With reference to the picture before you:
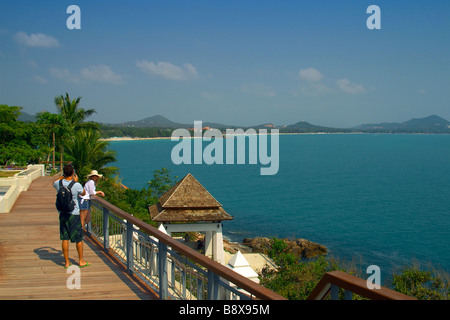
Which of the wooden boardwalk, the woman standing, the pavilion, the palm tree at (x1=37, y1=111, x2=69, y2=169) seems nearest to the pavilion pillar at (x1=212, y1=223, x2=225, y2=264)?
the pavilion

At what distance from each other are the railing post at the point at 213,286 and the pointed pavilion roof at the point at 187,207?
14.1m

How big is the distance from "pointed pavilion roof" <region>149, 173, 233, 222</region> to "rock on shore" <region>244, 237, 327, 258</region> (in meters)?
12.7

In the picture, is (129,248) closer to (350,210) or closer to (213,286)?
(213,286)

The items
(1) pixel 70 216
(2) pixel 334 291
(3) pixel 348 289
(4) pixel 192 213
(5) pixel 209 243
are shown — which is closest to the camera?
(3) pixel 348 289

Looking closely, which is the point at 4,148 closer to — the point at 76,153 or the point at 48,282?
the point at 76,153

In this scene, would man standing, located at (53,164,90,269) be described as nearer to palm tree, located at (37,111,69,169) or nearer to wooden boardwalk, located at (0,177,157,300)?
wooden boardwalk, located at (0,177,157,300)

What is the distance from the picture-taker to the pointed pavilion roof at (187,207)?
61.5 feet

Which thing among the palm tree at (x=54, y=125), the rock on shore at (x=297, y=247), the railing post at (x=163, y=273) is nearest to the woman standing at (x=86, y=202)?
the railing post at (x=163, y=273)

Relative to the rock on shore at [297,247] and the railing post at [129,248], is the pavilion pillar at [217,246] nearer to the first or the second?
the rock on shore at [297,247]

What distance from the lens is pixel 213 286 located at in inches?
174

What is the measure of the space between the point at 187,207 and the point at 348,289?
638 inches

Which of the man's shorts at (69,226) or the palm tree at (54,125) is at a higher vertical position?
the palm tree at (54,125)

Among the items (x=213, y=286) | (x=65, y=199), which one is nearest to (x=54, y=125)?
(x=65, y=199)

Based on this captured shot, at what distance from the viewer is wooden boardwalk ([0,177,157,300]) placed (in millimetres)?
6039
